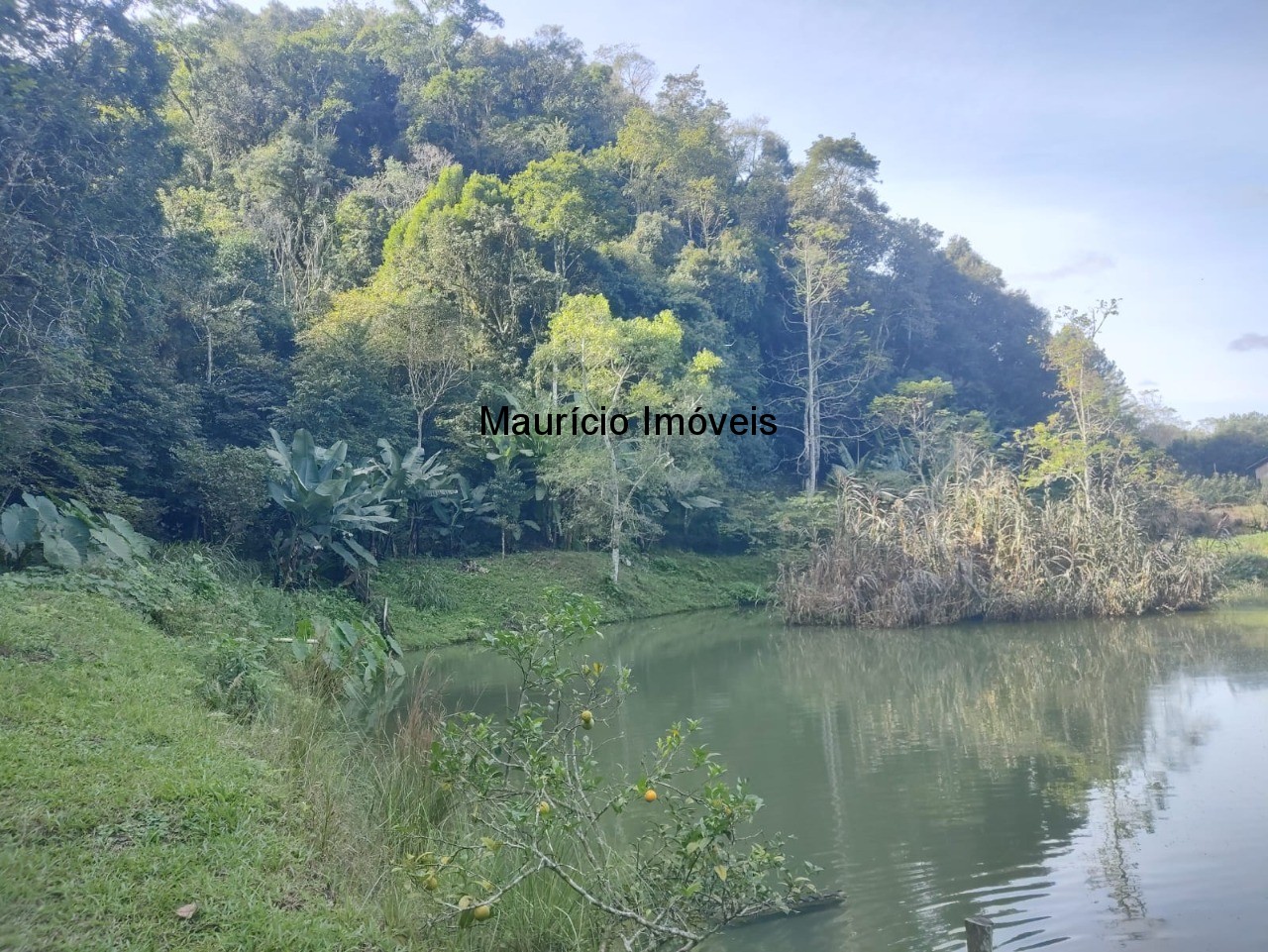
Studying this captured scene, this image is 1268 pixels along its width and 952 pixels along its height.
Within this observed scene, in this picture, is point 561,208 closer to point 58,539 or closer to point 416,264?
point 416,264

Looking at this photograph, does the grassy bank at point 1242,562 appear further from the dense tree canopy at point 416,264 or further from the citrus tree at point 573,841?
the citrus tree at point 573,841

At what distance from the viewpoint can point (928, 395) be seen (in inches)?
1022

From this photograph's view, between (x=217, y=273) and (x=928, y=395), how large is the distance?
18.2 metres

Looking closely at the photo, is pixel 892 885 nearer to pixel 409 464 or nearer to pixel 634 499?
pixel 409 464

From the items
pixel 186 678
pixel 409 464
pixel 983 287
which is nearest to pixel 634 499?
pixel 409 464

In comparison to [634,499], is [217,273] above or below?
above

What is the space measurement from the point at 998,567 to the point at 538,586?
7.99 meters

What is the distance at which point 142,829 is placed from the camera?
3.33 meters

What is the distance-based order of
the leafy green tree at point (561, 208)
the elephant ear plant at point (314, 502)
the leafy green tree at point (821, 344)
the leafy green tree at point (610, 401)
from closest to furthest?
the elephant ear plant at point (314, 502) → the leafy green tree at point (610, 401) → the leafy green tree at point (561, 208) → the leafy green tree at point (821, 344)

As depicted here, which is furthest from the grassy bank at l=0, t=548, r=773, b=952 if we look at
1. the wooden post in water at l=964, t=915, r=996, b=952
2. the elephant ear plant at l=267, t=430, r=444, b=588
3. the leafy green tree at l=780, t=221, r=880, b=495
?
the leafy green tree at l=780, t=221, r=880, b=495

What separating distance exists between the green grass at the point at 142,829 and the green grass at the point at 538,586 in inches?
309

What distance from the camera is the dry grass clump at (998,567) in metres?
14.9

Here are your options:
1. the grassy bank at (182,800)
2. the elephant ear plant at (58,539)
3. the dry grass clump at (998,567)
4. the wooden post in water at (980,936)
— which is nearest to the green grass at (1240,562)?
the dry grass clump at (998,567)

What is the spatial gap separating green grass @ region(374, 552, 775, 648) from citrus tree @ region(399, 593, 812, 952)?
8.24 meters
